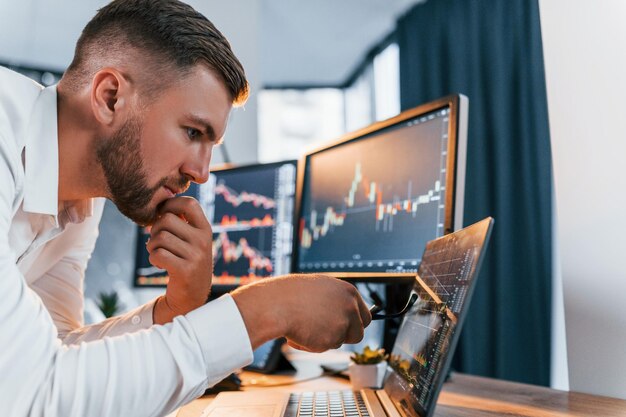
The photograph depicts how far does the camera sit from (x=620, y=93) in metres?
0.88

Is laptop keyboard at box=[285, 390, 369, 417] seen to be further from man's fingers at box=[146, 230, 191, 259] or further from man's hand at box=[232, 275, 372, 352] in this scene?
man's fingers at box=[146, 230, 191, 259]

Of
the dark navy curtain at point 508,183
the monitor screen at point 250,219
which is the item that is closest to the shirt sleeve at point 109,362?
the monitor screen at point 250,219

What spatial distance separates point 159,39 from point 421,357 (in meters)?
0.67

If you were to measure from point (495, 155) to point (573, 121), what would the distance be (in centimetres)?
132

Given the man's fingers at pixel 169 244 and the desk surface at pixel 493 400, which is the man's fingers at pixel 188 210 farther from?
the desk surface at pixel 493 400

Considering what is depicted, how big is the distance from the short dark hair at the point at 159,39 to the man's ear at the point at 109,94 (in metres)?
0.05

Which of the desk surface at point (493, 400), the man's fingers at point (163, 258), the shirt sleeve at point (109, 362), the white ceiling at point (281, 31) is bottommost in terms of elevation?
the desk surface at point (493, 400)

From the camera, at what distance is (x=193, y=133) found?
92cm

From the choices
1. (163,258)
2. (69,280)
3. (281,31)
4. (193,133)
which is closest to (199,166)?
(193,133)

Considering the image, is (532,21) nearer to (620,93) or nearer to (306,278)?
(620,93)

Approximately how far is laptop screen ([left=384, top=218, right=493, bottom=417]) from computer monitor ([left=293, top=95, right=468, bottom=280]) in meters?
0.13

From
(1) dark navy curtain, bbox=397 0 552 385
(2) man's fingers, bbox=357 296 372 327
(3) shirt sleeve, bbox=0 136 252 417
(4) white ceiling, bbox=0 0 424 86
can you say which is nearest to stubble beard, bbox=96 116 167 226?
(3) shirt sleeve, bbox=0 136 252 417

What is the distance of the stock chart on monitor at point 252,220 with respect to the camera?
1480mm

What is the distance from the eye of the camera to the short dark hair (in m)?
0.90
